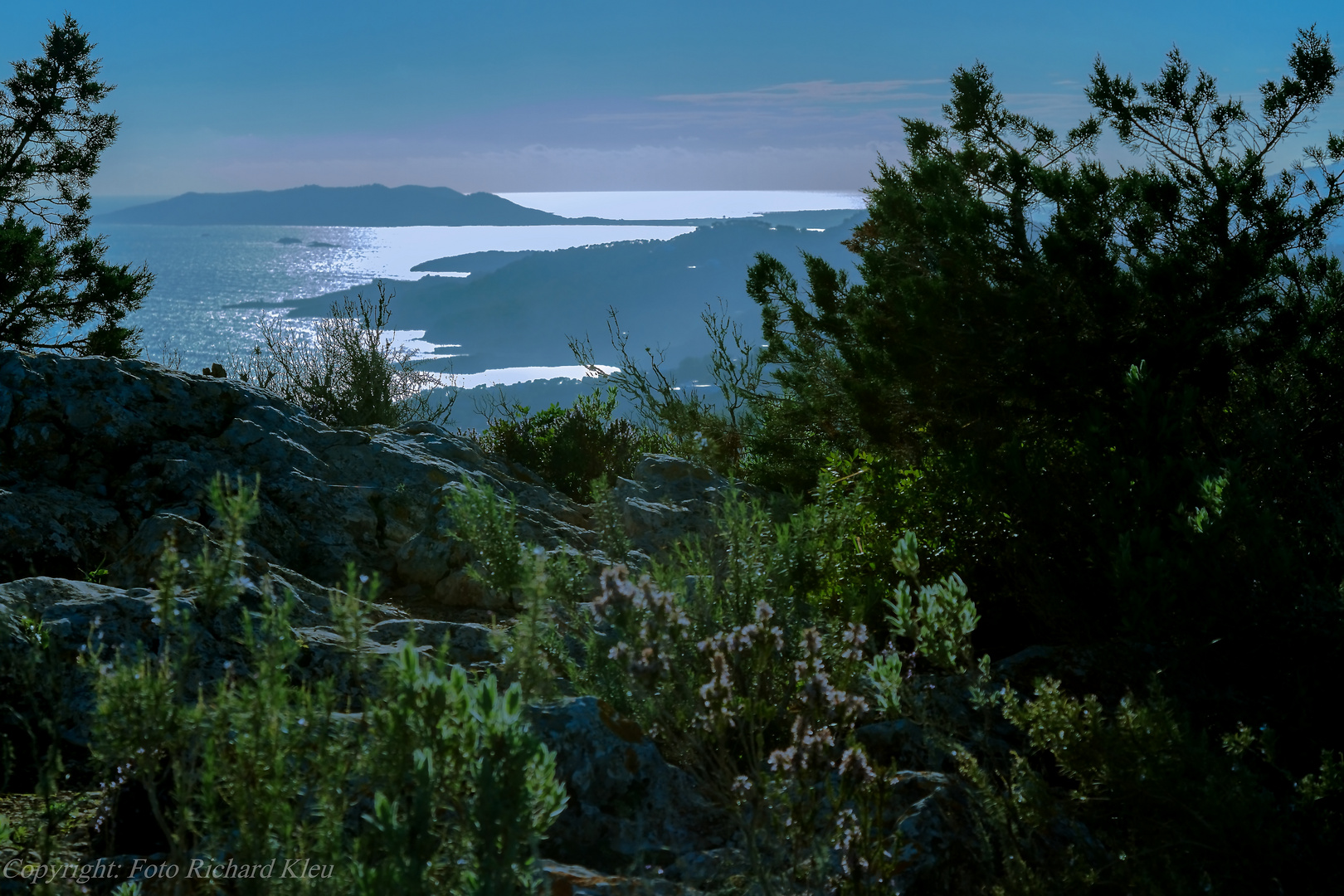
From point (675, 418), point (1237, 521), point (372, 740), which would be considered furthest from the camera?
point (675, 418)

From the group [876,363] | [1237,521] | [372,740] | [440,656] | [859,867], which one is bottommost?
[859,867]

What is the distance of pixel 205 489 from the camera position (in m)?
4.27

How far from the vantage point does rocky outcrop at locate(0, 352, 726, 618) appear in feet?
13.0

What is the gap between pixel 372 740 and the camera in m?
1.76

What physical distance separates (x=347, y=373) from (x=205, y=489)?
656cm

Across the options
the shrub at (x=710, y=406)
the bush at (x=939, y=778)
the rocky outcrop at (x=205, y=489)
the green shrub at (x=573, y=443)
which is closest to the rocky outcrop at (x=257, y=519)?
the rocky outcrop at (x=205, y=489)

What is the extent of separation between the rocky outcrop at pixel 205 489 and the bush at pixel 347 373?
4.24 metres

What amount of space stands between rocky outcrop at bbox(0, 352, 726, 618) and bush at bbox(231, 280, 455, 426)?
424 centimetres

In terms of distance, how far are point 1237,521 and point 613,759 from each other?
2096 millimetres

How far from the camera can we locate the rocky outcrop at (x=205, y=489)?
3.95 metres

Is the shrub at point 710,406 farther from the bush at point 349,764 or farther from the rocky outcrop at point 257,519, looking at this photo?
the bush at point 349,764

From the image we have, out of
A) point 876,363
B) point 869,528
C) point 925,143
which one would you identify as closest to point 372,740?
point 869,528

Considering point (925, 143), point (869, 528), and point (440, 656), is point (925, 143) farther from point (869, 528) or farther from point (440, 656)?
point (440, 656)

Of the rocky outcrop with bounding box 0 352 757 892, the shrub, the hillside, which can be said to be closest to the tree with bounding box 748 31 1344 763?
the rocky outcrop with bounding box 0 352 757 892
